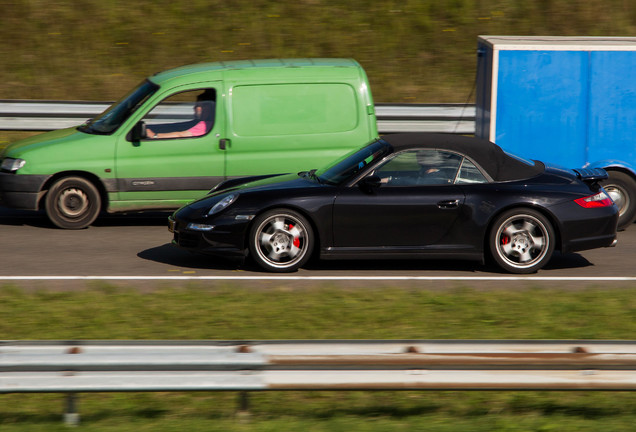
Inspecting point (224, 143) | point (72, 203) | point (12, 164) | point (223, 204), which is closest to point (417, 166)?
point (223, 204)

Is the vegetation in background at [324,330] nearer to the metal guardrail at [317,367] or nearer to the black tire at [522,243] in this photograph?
the metal guardrail at [317,367]

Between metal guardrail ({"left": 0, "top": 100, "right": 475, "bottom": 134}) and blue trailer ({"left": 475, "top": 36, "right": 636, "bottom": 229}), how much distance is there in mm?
3283

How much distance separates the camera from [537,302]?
7.18 metres

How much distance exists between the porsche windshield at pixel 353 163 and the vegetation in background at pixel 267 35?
820 cm

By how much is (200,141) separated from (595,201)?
4.63 m

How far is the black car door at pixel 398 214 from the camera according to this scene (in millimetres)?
8391

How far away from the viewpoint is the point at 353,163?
28.9 ft

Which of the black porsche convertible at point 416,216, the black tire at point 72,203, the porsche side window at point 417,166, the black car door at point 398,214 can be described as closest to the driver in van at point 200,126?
the black tire at point 72,203

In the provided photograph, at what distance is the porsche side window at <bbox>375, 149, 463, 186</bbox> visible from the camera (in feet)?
28.0

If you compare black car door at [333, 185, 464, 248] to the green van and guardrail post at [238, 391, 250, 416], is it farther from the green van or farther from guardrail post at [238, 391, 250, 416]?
guardrail post at [238, 391, 250, 416]

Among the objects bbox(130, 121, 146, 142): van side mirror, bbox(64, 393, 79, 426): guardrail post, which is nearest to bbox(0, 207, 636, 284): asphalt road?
bbox(130, 121, 146, 142): van side mirror

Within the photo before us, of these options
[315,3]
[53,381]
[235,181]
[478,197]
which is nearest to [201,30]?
[315,3]

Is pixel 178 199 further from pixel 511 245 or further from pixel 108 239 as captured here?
pixel 511 245

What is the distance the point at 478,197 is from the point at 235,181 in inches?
105
